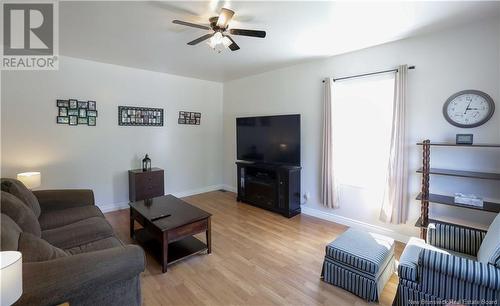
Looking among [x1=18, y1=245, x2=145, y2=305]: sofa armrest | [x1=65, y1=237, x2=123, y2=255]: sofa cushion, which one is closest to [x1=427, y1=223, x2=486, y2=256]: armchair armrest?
[x1=18, y1=245, x2=145, y2=305]: sofa armrest

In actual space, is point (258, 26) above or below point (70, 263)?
above

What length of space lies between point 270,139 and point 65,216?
303cm

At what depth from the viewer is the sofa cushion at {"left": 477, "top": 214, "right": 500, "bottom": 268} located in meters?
1.51

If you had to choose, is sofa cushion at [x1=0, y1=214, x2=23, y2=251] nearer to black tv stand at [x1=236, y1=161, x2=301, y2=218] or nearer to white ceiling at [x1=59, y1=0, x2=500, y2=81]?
white ceiling at [x1=59, y1=0, x2=500, y2=81]

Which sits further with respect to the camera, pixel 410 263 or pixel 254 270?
pixel 254 270

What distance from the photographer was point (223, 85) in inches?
218

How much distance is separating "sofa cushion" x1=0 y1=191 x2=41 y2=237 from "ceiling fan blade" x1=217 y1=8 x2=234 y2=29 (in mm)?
2261

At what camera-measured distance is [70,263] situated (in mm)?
1386

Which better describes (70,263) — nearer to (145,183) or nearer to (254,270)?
(254,270)

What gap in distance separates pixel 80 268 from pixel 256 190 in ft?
10.4

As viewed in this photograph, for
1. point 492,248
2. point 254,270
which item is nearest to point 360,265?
point 492,248

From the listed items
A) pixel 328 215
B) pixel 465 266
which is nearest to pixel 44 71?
pixel 328 215

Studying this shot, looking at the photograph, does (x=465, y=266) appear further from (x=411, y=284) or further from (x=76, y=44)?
(x=76, y=44)

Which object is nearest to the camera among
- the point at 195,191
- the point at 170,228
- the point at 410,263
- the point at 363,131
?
the point at 410,263
